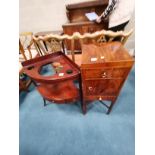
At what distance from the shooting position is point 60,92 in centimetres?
151

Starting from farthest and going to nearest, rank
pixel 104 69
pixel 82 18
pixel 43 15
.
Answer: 1. pixel 43 15
2. pixel 82 18
3. pixel 104 69

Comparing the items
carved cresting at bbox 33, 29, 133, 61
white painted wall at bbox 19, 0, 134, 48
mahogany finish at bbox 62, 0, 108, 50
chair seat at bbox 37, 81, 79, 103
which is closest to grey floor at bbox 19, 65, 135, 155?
chair seat at bbox 37, 81, 79, 103

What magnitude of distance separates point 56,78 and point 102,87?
435mm

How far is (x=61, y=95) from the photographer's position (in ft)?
4.79

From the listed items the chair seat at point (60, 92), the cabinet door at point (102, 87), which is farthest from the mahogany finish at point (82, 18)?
the cabinet door at point (102, 87)

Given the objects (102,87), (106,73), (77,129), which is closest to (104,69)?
(106,73)

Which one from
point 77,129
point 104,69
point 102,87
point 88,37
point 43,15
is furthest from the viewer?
point 43,15

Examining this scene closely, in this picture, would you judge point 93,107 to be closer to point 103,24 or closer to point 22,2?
point 103,24

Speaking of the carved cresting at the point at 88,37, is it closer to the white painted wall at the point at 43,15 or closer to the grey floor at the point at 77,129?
the grey floor at the point at 77,129

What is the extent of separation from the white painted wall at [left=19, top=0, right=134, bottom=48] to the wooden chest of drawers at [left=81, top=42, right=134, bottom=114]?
157 centimetres

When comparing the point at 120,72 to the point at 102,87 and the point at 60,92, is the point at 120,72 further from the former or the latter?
the point at 60,92

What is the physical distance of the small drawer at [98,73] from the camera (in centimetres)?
118

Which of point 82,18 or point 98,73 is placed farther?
point 82,18

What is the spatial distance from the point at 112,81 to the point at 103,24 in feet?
4.36
